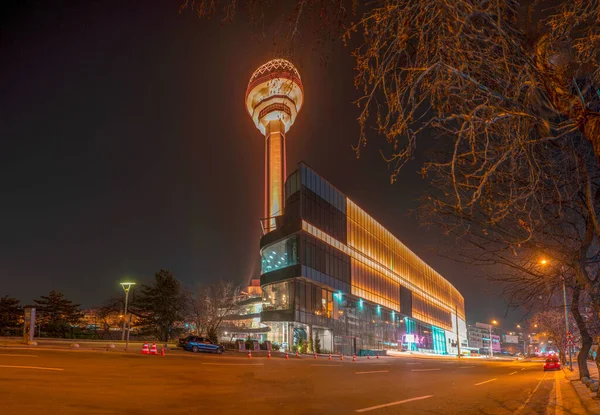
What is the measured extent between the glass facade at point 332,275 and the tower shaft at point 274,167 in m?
26.5

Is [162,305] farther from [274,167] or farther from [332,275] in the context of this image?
[274,167]

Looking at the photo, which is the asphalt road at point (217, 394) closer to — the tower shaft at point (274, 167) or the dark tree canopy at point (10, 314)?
the dark tree canopy at point (10, 314)

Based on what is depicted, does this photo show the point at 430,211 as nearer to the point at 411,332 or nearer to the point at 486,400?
the point at 486,400

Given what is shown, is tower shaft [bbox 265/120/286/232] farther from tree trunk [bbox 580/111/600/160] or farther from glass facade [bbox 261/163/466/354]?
tree trunk [bbox 580/111/600/160]

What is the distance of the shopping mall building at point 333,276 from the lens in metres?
58.5

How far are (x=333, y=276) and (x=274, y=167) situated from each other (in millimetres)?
47071

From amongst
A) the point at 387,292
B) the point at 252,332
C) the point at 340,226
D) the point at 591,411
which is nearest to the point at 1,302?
the point at 252,332

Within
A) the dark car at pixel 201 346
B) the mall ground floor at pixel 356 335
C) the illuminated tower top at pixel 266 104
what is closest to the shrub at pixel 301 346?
the mall ground floor at pixel 356 335

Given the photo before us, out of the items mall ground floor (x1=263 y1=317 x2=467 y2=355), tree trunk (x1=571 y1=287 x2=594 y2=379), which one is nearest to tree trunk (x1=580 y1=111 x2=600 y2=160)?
tree trunk (x1=571 y1=287 x2=594 y2=379)

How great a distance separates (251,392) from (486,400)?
760 centimetres

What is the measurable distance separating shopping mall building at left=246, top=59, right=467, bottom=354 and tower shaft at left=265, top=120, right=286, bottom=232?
6.36ft

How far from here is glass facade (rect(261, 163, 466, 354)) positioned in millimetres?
58369

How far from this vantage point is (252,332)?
81.6 m

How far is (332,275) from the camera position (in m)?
63.3
